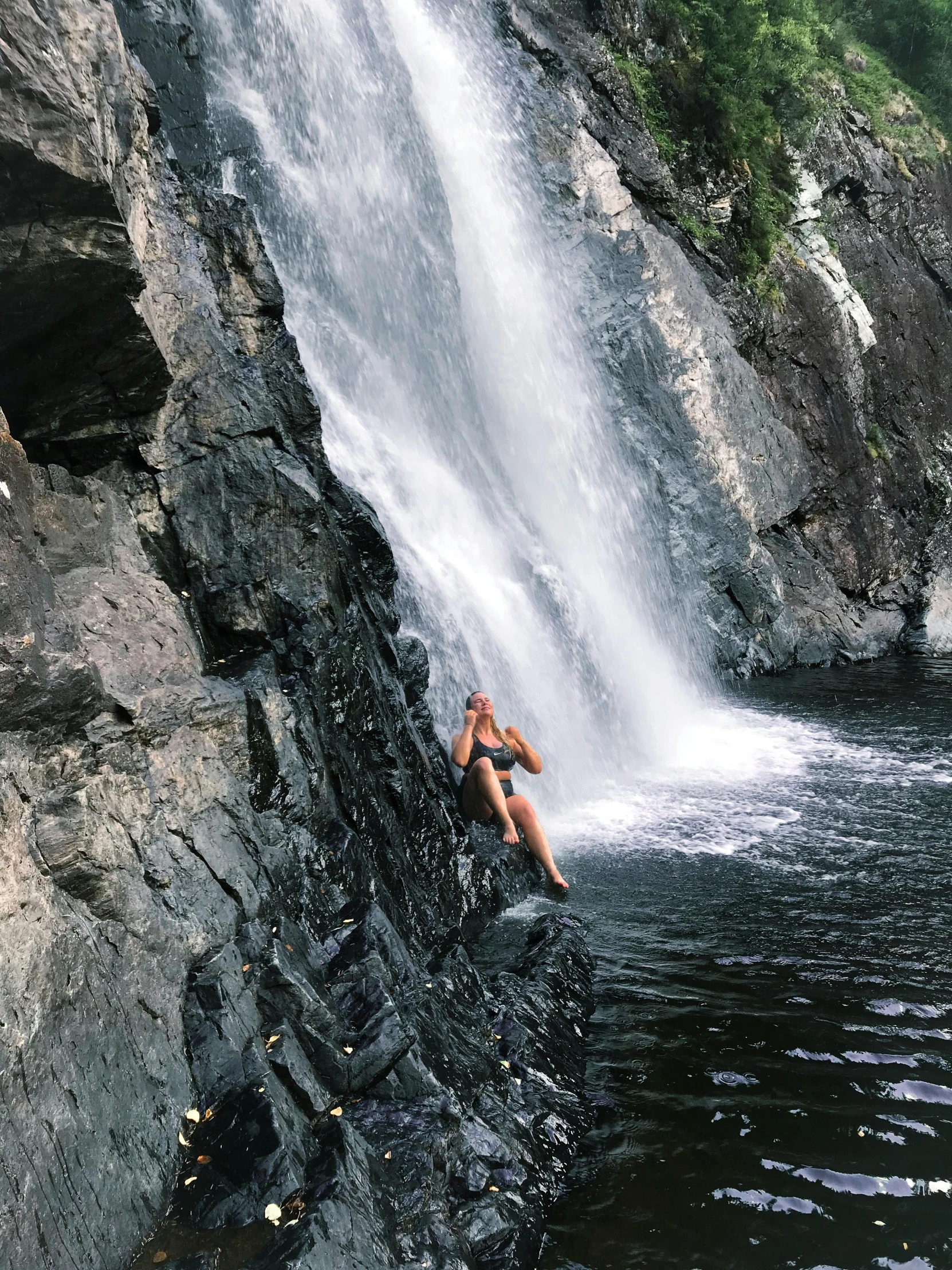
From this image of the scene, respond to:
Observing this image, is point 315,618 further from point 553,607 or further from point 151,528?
point 553,607

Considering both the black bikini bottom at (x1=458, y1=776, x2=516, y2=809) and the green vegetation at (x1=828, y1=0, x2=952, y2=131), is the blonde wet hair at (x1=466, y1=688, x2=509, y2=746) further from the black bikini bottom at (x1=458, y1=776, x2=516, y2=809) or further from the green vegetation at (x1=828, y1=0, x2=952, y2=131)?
the green vegetation at (x1=828, y1=0, x2=952, y2=131)

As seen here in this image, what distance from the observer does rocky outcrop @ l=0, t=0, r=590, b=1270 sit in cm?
313

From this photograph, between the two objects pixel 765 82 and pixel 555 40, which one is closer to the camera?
pixel 555 40

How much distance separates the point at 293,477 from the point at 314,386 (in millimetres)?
4681

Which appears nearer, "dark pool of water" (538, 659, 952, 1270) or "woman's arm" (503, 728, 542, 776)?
"dark pool of water" (538, 659, 952, 1270)

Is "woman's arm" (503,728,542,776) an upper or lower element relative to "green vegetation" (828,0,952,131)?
lower

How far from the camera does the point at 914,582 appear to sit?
20328mm

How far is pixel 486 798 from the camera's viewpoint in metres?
7.49

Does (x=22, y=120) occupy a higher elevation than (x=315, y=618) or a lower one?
higher

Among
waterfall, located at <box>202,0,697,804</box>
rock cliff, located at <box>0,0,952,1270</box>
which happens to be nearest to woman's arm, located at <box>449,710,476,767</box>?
rock cliff, located at <box>0,0,952,1270</box>

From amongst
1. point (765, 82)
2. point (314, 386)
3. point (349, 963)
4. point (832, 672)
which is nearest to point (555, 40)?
point (765, 82)

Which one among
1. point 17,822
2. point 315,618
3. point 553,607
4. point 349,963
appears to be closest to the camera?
point 17,822

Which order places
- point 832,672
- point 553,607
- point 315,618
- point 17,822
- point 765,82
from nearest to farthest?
1. point 17,822
2. point 315,618
3. point 553,607
4. point 832,672
5. point 765,82

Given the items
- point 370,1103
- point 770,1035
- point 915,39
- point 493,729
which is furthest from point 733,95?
point 370,1103
